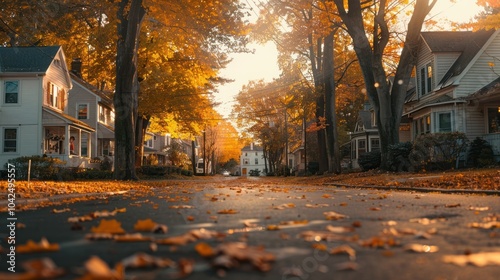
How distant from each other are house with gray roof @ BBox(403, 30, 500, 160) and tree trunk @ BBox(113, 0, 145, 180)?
16693 millimetres

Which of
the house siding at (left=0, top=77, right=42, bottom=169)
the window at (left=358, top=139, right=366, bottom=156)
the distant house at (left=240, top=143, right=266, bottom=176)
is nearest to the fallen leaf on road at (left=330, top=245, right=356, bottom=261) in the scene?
the house siding at (left=0, top=77, right=42, bottom=169)

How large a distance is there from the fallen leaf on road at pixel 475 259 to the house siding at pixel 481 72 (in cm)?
2621

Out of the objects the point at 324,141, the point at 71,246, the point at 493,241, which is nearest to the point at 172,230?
the point at 71,246

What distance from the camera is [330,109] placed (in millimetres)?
30172

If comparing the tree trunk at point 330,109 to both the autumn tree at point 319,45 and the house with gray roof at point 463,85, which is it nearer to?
the autumn tree at point 319,45

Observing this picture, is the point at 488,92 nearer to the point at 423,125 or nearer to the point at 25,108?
the point at 423,125

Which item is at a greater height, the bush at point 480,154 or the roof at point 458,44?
the roof at point 458,44

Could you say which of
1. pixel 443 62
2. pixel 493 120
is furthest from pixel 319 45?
pixel 493 120

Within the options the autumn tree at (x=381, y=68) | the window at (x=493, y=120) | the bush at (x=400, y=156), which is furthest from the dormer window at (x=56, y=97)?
the window at (x=493, y=120)

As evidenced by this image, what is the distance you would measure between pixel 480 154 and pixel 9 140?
89.9ft

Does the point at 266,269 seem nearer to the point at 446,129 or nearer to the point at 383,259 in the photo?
the point at 383,259

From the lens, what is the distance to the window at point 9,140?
1243 inches

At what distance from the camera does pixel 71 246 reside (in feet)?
13.4

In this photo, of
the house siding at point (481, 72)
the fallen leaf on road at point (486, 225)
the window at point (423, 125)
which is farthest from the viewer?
the window at point (423, 125)
